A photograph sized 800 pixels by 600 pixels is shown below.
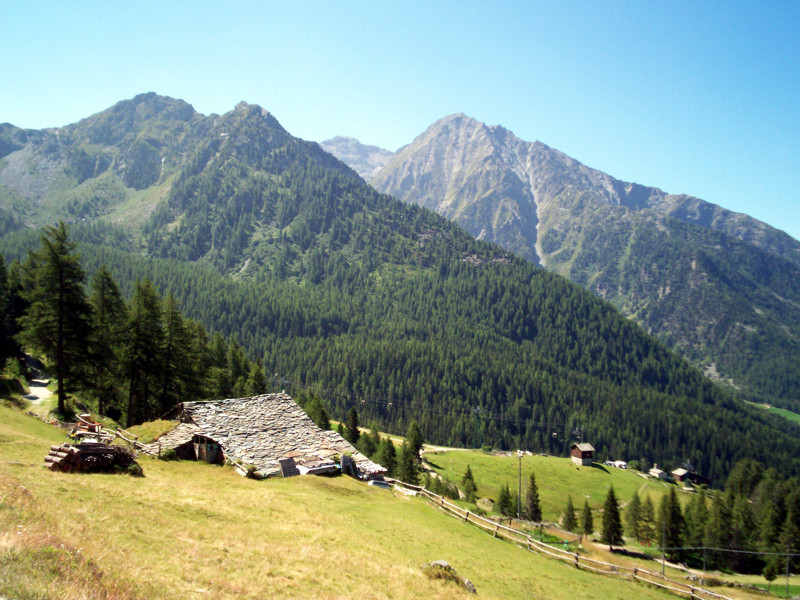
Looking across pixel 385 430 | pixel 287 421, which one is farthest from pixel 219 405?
pixel 385 430

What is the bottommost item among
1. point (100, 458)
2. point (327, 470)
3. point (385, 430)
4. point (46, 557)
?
point (385, 430)

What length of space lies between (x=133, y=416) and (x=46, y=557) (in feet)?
155

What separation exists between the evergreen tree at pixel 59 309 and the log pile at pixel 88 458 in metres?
20.6

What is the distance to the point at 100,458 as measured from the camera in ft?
91.7

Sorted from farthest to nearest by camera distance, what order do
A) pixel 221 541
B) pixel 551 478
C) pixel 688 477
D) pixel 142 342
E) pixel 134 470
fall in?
1. pixel 688 477
2. pixel 551 478
3. pixel 142 342
4. pixel 134 470
5. pixel 221 541

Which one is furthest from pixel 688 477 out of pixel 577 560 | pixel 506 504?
pixel 577 560

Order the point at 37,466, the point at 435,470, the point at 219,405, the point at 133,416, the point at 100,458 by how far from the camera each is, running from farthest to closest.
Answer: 1. the point at 435,470
2. the point at 133,416
3. the point at 219,405
4. the point at 100,458
5. the point at 37,466

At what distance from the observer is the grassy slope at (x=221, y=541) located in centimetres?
1413

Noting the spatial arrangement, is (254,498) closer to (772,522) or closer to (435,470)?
(435,470)

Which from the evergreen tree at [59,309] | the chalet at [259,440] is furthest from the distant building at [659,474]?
the evergreen tree at [59,309]

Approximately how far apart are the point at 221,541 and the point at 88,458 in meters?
12.6

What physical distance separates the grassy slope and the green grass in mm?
69033

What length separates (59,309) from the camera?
43594mm

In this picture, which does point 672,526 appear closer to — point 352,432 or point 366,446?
point 366,446
